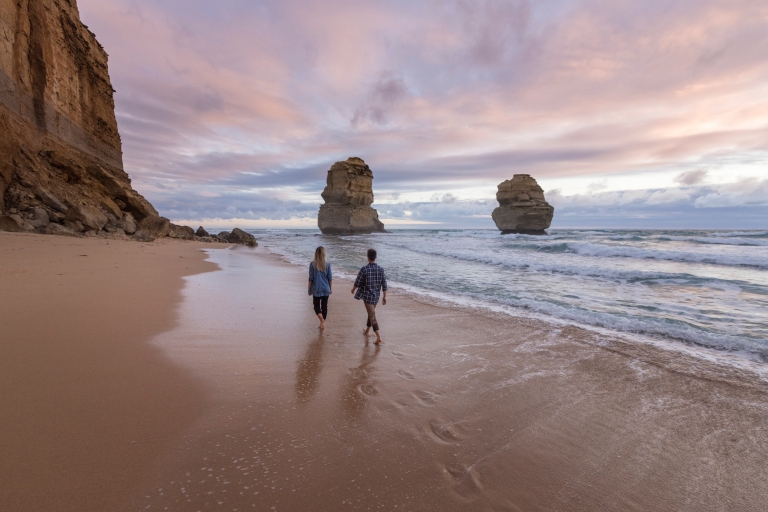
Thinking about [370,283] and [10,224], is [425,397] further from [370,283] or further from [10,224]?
[10,224]

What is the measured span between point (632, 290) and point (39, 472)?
12.8 m

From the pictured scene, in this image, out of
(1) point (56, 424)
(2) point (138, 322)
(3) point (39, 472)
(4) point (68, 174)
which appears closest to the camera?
(3) point (39, 472)

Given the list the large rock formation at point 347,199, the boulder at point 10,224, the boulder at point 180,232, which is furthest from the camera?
the large rock formation at point 347,199

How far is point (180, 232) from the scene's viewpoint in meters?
29.0

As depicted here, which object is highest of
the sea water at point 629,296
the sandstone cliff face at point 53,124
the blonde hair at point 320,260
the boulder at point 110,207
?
the sandstone cliff face at point 53,124

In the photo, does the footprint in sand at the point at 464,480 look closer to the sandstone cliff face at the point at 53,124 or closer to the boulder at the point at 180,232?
the sandstone cliff face at the point at 53,124

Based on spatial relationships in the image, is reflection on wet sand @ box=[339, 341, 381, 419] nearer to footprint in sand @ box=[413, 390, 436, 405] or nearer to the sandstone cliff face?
footprint in sand @ box=[413, 390, 436, 405]

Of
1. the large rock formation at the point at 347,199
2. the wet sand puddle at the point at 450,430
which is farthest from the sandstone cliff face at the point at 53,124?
the large rock formation at the point at 347,199

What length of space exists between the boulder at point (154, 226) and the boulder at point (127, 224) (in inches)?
57.6

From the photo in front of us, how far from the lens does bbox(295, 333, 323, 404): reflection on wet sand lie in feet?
11.5

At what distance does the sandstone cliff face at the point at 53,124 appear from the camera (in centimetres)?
1473

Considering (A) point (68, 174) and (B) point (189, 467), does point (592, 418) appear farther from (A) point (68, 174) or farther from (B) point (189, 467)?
(A) point (68, 174)

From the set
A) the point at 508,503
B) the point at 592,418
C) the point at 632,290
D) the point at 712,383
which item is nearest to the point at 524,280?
the point at 632,290

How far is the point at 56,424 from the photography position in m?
2.55
